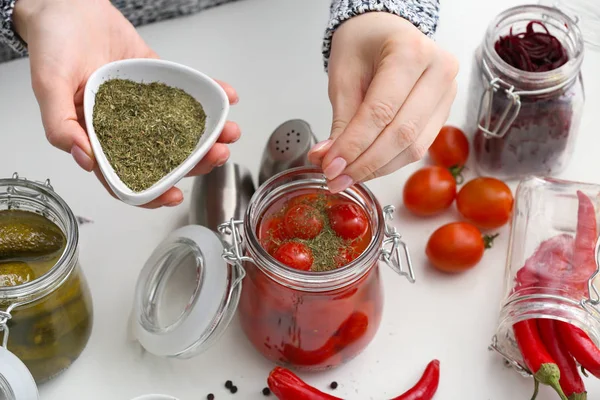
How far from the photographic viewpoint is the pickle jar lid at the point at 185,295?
1.06 metres

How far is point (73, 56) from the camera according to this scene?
111 cm

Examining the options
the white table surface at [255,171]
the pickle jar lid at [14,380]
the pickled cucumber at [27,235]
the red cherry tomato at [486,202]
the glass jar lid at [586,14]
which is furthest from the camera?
the glass jar lid at [586,14]

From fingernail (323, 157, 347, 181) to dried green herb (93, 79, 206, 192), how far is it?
217 mm

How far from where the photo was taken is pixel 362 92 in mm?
1074

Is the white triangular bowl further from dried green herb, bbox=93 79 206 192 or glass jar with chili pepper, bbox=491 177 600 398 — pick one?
glass jar with chili pepper, bbox=491 177 600 398

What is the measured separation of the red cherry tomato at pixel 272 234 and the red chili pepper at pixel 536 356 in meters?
0.37

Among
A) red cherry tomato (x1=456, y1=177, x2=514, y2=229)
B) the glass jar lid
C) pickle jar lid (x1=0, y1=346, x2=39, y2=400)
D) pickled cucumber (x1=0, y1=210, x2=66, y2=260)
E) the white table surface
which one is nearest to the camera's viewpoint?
pickle jar lid (x1=0, y1=346, x2=39, y2=400)

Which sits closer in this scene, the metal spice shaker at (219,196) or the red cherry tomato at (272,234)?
the red cherry tomato at (272,234)

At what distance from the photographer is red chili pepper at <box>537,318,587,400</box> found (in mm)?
1080

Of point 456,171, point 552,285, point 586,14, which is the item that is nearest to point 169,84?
point 456,171

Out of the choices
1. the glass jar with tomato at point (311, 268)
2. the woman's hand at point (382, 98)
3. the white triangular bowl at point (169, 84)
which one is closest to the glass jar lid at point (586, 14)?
the woman's hand at point (382, 98)

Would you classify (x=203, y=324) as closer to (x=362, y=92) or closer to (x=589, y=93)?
(x=362, y=92)

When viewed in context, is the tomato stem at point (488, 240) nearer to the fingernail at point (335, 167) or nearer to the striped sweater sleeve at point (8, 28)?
the fingernail at point (335, 167)

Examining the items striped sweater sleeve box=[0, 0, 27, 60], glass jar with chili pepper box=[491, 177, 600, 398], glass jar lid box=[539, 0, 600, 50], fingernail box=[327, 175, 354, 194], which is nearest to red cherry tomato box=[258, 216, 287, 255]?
fingernail box=[327, 175, 354, 194]
